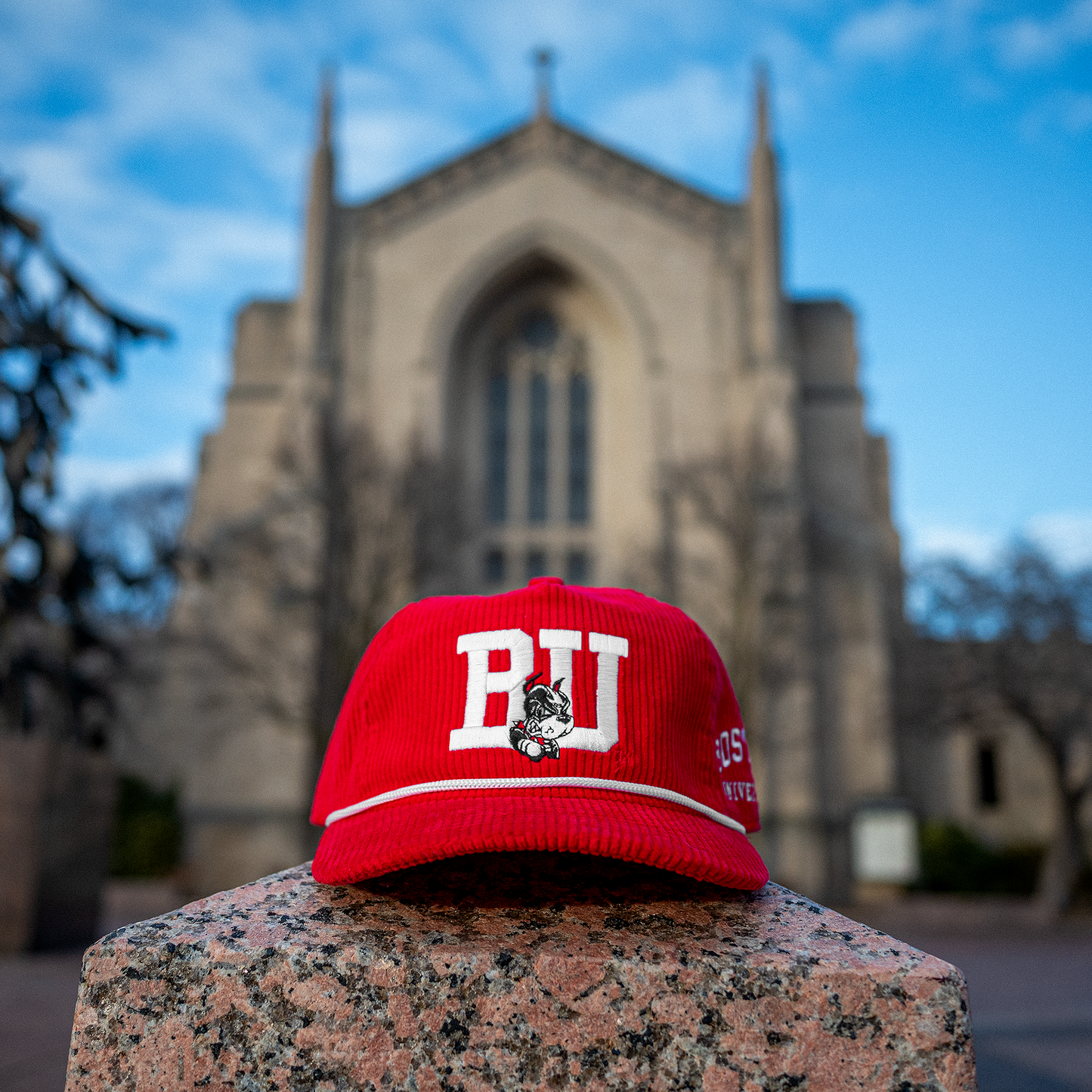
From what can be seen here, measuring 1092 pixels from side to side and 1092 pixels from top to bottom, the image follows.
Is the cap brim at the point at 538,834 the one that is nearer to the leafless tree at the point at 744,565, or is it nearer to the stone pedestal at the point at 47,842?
the stone pedestal at the point at 47,842

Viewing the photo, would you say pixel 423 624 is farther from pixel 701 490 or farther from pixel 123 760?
pixel 123 760

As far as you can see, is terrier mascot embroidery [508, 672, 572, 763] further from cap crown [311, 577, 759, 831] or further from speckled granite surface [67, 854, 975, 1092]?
speckled granite surface [67, 854, 975, 1092]

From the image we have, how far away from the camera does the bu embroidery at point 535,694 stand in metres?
1.53

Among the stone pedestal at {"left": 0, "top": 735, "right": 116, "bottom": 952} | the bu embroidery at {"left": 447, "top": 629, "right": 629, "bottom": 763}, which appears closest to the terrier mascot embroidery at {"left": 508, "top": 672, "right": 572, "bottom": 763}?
the bu embroidery at {"left": 447, "top": 629, "right": 629, "bottom": 763}

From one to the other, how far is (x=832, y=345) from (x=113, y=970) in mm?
26718

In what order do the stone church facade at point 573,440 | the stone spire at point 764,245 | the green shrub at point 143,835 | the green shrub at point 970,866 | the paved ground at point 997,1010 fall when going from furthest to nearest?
the stone spire at point 764,245, the green shrub at point 970,866, the stone church facade at point 573,440, the green shrub at point 143,835, the paved ground at point 997,1010

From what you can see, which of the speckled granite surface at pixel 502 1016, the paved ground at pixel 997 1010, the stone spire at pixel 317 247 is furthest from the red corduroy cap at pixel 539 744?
the stone spire at pixel 317 247

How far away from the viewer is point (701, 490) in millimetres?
21312

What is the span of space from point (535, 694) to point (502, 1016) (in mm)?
439

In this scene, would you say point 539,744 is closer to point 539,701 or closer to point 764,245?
point 539,701

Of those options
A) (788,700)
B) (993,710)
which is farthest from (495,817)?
(788,700)

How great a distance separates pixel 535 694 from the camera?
155 cm

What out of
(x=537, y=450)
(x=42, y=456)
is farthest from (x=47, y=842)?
(x=537, y=450)

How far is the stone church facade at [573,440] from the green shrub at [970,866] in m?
1.49
